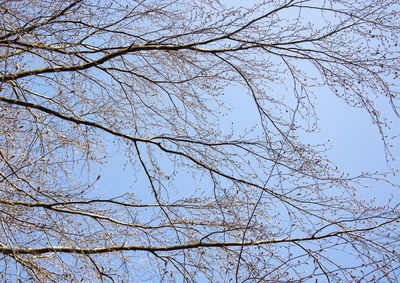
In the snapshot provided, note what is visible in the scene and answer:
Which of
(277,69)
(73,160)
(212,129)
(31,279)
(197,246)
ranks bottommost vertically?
(31,279)

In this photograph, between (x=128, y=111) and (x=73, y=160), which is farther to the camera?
(x=128, y=111)

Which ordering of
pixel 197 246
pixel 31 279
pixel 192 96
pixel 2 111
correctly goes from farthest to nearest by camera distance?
pixel 192 96 → pixel 197 246 → pixel 2 111 → pixel 31 279

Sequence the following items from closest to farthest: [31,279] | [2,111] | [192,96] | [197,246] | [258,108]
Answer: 1. [31,279]
2. [2,111]
3. [197,246]
4. [258,108]
5. [192,96]

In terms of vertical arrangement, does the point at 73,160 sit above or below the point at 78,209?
above

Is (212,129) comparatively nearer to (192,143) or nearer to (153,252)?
(192,143)

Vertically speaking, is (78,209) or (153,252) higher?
(78,209)

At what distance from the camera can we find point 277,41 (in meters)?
4.31

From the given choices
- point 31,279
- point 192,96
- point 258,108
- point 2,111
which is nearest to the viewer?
point 31,279

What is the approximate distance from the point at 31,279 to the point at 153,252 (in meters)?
1.44

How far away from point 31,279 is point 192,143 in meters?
2.27

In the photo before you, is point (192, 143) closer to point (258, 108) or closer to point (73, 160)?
point (258, 108)

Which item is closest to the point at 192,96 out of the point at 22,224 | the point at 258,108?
the point at 258,108

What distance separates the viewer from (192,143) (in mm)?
4547

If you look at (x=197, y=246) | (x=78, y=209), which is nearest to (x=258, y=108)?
(x=197, y=246)
